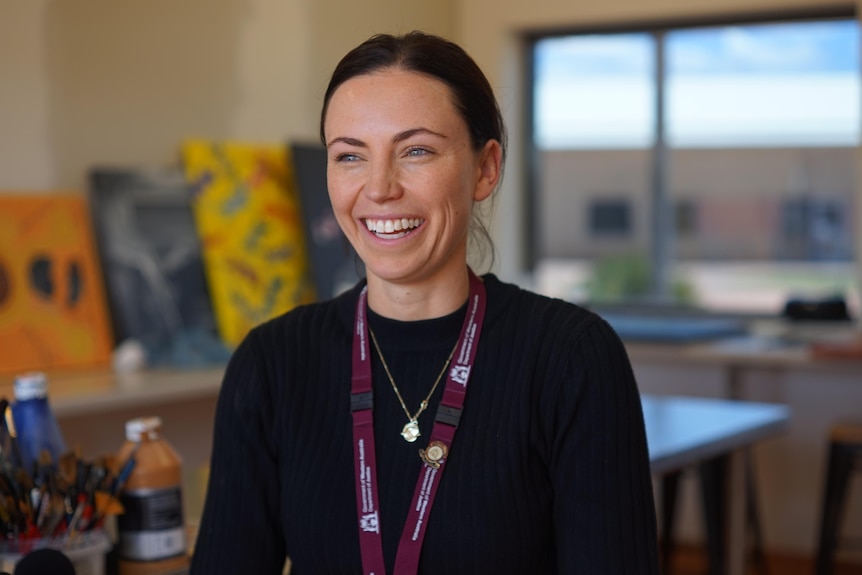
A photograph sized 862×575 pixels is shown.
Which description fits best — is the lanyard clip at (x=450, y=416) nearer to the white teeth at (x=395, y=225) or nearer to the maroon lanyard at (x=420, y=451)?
the maroon lanyard at (x=420, y=451)

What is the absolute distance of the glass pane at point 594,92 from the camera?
605cm

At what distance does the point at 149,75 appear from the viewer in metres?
4.61

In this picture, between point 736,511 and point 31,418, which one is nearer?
point 31,418

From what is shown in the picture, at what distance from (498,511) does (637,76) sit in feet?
15.9

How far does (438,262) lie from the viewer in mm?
1517

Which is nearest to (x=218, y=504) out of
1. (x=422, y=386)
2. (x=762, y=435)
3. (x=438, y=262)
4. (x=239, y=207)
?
(x=422, y=386)

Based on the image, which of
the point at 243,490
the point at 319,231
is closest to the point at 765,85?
the point at 319,231

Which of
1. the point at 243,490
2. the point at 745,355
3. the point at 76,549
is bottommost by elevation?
the point at 745,355

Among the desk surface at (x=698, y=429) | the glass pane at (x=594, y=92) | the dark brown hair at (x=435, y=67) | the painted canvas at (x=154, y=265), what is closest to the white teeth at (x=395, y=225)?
the dark brown hair at (x=435, y=67)

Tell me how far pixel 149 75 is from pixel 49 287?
96 cm

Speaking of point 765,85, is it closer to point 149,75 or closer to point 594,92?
point 594,92

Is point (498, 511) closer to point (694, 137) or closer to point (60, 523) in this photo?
point (60, 523)

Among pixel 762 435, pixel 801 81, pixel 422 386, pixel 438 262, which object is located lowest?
pixel 762 435

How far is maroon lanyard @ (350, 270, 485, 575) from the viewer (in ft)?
4.80
